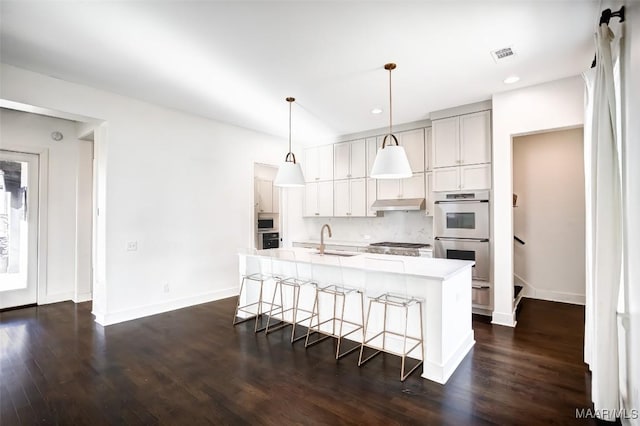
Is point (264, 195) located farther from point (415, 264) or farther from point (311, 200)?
point (415, 264)

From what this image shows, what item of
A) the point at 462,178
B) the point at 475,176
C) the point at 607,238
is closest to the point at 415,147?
the point at 462,178

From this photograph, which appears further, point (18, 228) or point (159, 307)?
point (18, 228)

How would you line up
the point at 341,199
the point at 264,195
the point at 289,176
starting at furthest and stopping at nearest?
1. the point at 264,195
2. the point at 341,199
3. the point at 289,176

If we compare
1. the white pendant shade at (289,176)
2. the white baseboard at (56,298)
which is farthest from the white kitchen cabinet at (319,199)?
the white baseboard at (56,298)

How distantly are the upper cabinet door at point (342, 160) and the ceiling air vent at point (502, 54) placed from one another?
3117 millimetres

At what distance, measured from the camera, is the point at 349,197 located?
5.79 meters

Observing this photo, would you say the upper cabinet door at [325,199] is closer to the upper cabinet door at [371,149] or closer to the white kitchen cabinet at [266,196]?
the upper cabinet door at [371,149]

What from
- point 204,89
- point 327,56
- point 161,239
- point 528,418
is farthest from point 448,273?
point 161,239

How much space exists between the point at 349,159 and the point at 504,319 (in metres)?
3.58

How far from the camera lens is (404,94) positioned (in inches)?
152

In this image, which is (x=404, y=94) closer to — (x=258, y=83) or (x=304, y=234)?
(x=258, y=83)

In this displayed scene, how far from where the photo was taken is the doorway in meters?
4.40

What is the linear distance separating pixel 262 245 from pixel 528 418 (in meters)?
5.03

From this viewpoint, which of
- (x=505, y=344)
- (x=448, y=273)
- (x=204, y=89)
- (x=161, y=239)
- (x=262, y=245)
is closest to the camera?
(x=448, y=273)
